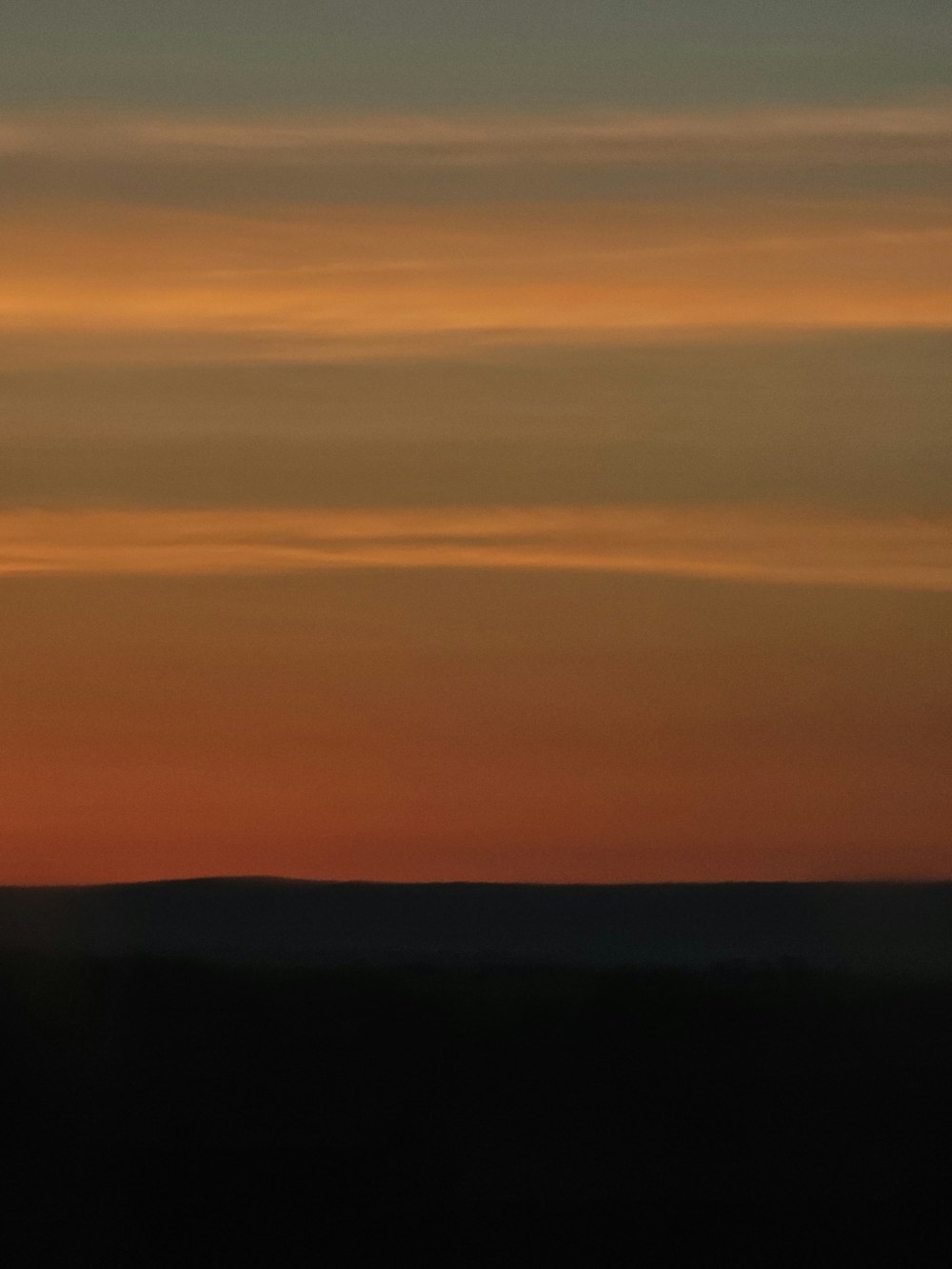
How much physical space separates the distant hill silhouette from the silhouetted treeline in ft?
16.0

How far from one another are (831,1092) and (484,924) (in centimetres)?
3590

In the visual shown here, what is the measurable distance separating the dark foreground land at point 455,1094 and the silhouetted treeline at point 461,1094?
0.03 metres

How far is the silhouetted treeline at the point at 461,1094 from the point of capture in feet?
74.1

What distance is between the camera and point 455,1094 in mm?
25500

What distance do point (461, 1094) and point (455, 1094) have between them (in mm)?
46

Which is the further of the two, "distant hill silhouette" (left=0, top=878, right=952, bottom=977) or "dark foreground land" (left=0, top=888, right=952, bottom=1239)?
"distant hill silhouette" (left=0, top=878, right=952, bottom=977)

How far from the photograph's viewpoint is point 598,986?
3403 centimetres

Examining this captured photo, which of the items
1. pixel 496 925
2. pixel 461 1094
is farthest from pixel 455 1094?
pixel 496 925

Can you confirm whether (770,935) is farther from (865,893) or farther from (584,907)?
(584,907)

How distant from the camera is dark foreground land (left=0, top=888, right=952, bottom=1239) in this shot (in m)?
22.5

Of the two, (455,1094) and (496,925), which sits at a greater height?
(496,925)

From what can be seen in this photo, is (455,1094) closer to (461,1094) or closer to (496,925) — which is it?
(461,1094)

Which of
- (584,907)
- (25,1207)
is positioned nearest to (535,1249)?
(25,1207)

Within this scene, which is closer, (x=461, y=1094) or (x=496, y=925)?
(x=461, y=1094)
